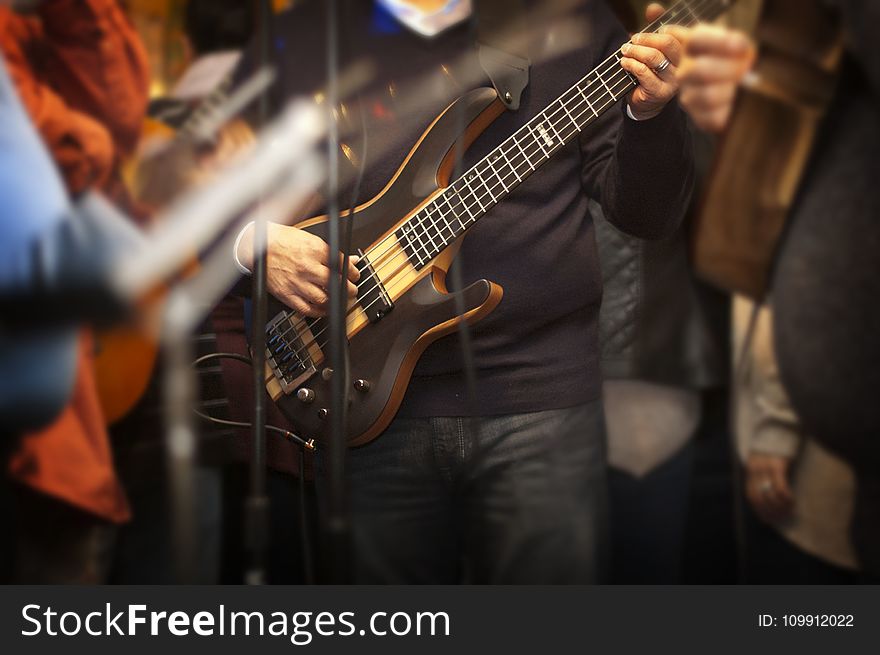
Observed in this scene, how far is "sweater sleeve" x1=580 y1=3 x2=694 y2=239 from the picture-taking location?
97cm

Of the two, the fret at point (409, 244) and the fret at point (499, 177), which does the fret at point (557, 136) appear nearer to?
the fret at point (499, 177)

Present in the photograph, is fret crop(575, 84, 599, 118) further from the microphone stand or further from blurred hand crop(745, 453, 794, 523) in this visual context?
blurred hand crop(745, 453, 794, 523)

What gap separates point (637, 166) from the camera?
97 cm

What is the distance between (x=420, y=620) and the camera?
1046 millimetres

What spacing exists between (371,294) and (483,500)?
257 mm

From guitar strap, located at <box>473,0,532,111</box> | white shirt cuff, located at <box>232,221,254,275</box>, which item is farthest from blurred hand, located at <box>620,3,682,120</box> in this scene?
white shirt cuff, located at <box>232,221,254,275</box>

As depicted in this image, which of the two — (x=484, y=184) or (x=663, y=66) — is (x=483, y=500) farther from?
(x=663, y=66)

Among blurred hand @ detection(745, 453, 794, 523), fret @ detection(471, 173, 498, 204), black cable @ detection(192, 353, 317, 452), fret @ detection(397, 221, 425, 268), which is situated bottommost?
blurred hand @ detection(745, 453, 794, 523)

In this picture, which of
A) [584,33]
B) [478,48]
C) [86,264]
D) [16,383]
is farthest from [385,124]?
[16,383]

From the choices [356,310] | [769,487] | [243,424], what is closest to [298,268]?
[356,310]

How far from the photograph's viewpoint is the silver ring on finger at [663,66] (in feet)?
3.11

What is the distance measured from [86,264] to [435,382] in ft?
1.32

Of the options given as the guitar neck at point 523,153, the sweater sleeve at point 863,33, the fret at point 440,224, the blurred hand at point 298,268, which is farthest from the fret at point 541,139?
the sweater sleeve at point 863,33

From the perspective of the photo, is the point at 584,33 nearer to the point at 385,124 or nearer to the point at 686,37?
the point at 686,37
